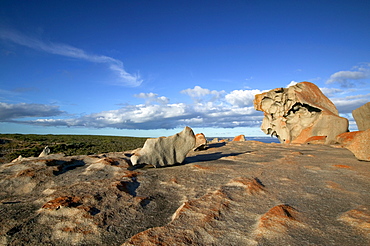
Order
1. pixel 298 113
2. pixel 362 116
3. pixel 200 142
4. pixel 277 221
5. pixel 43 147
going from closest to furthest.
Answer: pixel 277 221
pixel 200 142
pixel 362 116
pixel 298 113
pixel 43 147

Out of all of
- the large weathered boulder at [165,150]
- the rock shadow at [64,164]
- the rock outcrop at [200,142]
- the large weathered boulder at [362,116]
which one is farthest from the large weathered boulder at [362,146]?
the rock shadow at [64,164]

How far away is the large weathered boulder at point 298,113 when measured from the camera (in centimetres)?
1518

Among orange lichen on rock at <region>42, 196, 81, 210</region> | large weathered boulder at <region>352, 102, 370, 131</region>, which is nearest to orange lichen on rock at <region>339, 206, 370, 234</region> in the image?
orange lichen on rock at <region>42, 196, 81, 210</region>

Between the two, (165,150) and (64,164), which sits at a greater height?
(165,150)

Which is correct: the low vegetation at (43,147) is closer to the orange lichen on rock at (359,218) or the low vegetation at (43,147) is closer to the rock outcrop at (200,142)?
the rock outcrop at (200,142)

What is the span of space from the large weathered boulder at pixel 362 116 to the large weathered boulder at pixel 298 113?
0.99 meters

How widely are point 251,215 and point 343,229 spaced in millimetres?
1065

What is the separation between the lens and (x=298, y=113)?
728 inches

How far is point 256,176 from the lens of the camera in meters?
5.16

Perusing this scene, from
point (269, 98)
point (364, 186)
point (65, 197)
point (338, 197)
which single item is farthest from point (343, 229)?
point (269, 98)

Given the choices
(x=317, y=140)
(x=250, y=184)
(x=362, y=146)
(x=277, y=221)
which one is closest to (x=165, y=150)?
(x=250, y=184)

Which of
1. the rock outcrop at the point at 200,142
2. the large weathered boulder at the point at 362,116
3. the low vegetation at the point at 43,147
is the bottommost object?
the low vegetation at the point at 43,147

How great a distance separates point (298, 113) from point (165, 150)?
15.6 meters

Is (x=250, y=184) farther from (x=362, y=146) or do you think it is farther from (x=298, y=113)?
(x=298, y=113)
